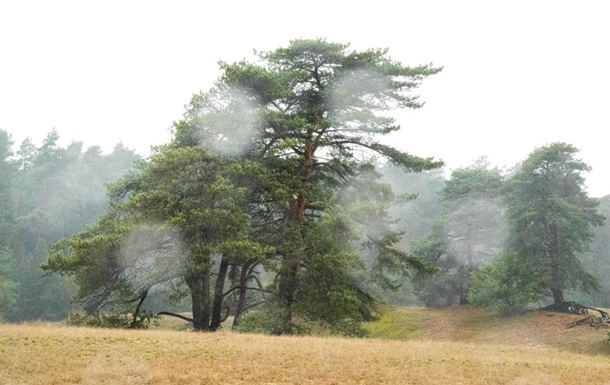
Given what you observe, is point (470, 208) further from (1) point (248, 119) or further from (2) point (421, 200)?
(2) point (421, 200)

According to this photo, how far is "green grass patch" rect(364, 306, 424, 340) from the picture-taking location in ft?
118

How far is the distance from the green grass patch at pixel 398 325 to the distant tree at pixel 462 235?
3697mm

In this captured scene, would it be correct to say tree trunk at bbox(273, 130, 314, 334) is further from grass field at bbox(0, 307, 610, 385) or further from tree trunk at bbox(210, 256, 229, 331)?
grass field at bbox(0, 307, 610, 385)

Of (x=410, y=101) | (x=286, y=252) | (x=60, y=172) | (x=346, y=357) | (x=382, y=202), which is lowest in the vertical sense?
(x=346, y=357)

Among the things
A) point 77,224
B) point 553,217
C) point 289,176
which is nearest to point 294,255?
point 289,176

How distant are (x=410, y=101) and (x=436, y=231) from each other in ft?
74.3

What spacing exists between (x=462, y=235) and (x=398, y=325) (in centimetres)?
1083

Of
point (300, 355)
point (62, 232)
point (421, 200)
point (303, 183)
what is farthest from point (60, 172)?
point (300, 355)

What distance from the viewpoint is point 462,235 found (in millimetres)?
43250

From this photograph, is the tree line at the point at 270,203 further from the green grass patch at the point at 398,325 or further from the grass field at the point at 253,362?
the green grass patch at the point at 398,325

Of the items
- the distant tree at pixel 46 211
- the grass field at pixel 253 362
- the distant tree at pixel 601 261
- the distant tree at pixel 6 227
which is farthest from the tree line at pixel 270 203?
the distant tree at pixel 601 261

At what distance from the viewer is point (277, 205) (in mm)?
22969

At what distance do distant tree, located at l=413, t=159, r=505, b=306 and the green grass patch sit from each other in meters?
3.70

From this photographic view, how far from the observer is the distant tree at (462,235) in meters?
Result: 42.4
